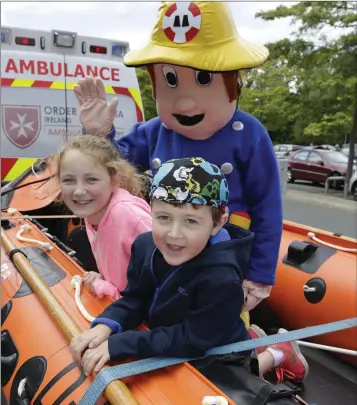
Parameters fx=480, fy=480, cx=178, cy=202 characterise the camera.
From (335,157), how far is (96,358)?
13.5 m

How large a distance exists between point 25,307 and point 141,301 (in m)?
0.85

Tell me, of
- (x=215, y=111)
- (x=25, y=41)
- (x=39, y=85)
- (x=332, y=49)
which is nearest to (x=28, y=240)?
(x=215, y=111)

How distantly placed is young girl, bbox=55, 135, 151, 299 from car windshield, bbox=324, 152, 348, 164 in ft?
41.7

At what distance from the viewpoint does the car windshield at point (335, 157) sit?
45.6ft

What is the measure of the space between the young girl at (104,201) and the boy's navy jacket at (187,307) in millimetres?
285

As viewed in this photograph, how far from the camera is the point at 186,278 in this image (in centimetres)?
164

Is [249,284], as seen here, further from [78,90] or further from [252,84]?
[252,84]

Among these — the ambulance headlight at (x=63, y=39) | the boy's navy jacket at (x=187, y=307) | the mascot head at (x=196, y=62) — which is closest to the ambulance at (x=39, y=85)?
the ambulance headlight at (x=63, y=39)

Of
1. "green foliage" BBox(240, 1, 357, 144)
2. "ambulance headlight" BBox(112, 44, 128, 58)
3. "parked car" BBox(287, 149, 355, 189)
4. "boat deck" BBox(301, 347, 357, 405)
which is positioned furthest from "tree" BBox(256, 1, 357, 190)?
"boat deck" BBox(301, 347, 357, 405)

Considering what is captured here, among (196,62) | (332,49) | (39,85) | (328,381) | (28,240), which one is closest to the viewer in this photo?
(196,62)

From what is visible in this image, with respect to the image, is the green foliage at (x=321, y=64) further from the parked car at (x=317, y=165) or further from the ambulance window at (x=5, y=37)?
the ambulance window at (x=5, y=37)

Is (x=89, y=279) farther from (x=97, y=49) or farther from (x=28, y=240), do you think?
(x=97, y=49)

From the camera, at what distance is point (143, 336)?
1583 mm

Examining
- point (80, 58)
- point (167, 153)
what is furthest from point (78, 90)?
point (80, 58)
